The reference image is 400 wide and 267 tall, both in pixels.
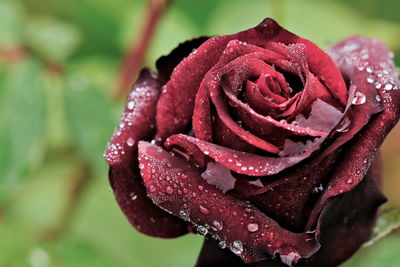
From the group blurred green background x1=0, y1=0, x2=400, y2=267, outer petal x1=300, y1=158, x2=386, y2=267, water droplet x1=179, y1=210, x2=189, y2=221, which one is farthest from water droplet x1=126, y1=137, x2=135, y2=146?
blurred green background x1=0, y1=0, x2=400, y2=267

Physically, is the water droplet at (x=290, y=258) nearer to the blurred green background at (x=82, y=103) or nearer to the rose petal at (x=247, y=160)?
the rose petal at (x=247, y=160)

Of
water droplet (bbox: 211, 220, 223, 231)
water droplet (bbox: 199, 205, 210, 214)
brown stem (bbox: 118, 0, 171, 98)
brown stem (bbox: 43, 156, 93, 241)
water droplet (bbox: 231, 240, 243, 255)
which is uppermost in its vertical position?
water droplet (bbox: 199, 205, 210, 214)

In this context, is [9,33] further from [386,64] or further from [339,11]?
[386,64]

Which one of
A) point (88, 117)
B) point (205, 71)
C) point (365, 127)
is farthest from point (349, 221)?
point (88, 117)

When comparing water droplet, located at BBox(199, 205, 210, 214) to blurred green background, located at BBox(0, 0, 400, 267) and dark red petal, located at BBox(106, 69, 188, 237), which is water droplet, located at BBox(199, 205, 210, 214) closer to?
dark red petal, located at BBox(106, 69, 188, 237)

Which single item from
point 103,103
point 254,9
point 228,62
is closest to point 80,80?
point 103,103

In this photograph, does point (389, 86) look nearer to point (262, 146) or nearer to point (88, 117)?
point (262, 146)
